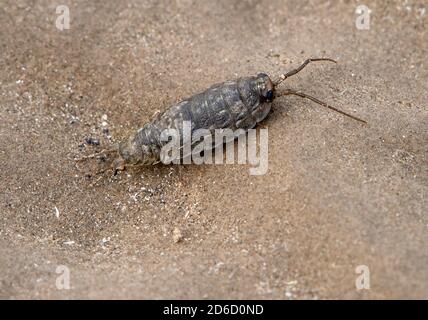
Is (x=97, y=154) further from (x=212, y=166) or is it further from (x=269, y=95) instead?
(x=269, y=95)

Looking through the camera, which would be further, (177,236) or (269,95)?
(269,95)

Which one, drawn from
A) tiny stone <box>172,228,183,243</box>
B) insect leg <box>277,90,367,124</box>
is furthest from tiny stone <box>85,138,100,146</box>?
insect leg <box>277,90,367,124</box>

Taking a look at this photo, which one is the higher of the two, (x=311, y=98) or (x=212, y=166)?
(x=311, y=98)

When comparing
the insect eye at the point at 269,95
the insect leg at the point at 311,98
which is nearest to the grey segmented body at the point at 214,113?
the insect eye at the point at 269,95

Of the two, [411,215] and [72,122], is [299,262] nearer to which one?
[411,215]

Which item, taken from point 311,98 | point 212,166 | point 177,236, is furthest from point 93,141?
point 311,98

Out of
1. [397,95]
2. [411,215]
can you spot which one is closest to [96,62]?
[397,95]

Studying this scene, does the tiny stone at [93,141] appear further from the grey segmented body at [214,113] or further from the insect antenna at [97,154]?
the grey segmented body at [214,113]
